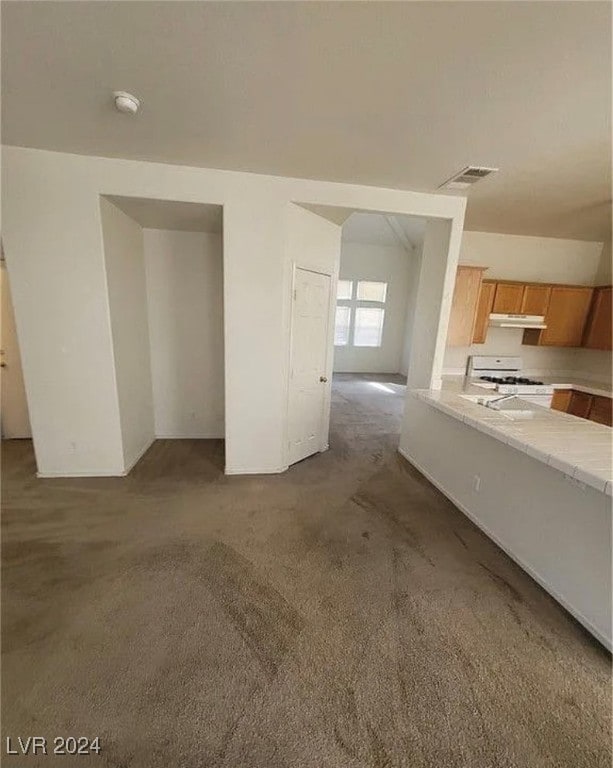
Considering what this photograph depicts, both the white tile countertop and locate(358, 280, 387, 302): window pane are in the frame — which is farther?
locate(358, 280, 387, 302): window pane

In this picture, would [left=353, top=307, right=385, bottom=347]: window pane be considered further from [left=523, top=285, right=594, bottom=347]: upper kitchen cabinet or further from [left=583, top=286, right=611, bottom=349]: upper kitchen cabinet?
[left=583, top=286, right=611, bottom=349]: upper kitchen cabinet

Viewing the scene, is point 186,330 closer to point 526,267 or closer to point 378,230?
point 526,267

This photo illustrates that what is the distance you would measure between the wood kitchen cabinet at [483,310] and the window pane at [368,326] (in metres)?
5.26

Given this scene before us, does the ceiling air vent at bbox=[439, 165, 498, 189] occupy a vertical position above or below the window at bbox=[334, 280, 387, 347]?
above

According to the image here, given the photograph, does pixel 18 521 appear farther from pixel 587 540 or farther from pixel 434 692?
pixel 587 540

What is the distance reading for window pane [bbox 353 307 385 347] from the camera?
9445 millimetres

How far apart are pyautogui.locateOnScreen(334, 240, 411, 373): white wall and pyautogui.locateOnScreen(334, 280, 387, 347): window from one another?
5.3 inches

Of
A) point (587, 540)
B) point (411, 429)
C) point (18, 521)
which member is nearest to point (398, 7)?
point (587, 540)

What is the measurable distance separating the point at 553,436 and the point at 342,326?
7.47 m

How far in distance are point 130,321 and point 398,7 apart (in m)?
3.19

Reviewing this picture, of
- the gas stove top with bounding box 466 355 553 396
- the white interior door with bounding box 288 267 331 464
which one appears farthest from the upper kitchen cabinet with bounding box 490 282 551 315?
the white interior door with bounding box 288 267 331 464

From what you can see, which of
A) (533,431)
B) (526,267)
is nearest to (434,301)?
(533,431)

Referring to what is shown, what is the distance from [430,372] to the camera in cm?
370

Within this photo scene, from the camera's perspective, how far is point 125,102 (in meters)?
1.83
